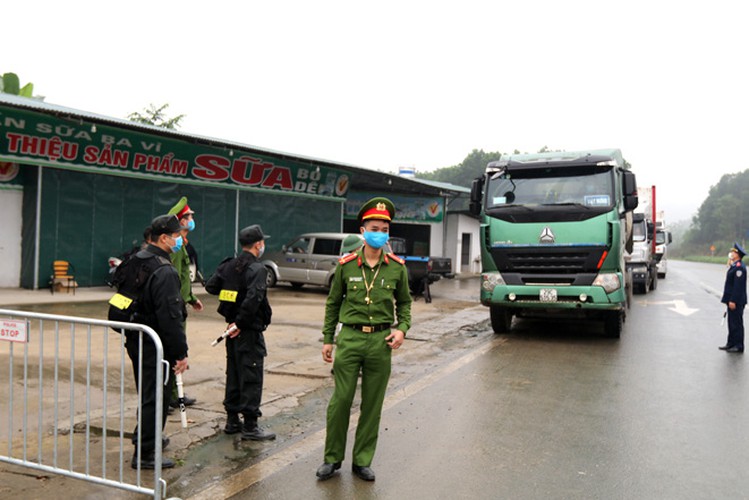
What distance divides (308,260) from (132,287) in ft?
44.3

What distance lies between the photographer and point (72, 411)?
412cm

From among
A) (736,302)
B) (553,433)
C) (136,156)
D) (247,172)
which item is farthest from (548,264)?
(247,172)

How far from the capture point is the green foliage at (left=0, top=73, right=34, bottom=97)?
2130cm

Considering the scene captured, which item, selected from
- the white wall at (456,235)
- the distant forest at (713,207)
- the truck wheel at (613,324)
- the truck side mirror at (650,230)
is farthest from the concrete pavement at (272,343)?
the distant forest at (713,207)

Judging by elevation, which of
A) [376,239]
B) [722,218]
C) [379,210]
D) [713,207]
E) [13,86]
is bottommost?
[376,239]

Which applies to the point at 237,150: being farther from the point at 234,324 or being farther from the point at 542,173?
the point at 234,324

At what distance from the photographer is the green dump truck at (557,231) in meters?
9.48

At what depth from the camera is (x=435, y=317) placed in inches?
528

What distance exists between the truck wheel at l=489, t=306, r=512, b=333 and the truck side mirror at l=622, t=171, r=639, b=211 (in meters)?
2.64

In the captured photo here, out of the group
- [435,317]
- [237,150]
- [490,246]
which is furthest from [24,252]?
[490,246]

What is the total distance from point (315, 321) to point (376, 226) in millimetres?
8096

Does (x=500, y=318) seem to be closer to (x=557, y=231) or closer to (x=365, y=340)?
(x=557, y=231)

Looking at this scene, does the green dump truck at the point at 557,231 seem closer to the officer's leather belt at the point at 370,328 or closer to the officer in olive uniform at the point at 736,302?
the officer in olive uniform at the point at 736,302

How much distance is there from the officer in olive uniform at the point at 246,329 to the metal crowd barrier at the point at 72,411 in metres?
0.79
